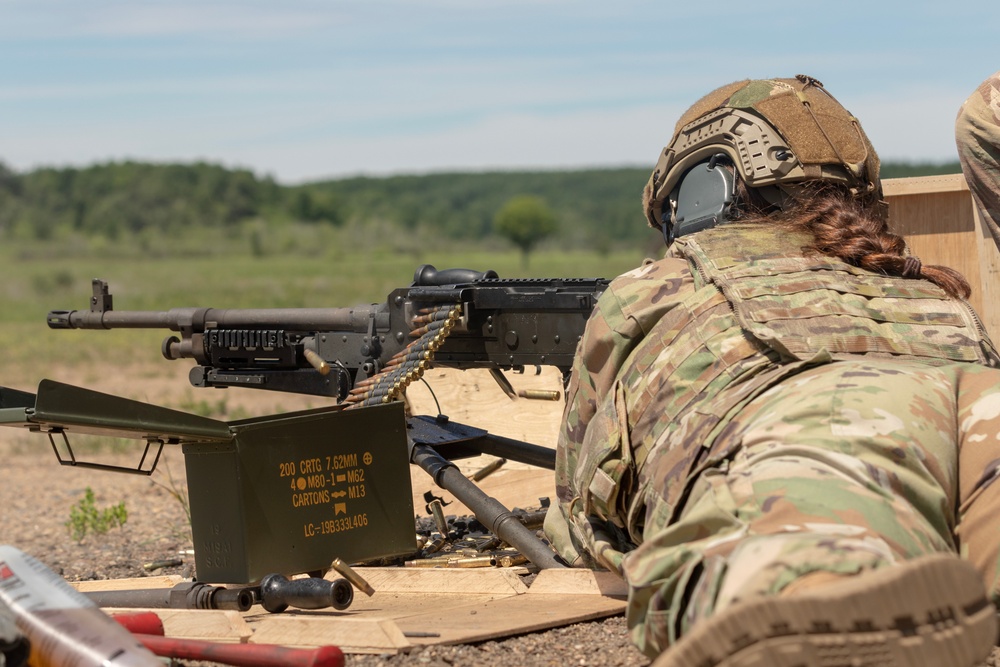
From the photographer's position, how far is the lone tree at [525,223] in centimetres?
10044

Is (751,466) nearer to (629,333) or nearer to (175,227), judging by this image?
(629,333)

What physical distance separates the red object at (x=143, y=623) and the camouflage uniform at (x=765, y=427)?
4.54 ft

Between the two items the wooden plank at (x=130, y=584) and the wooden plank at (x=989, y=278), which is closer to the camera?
the wooden plank at (x=130, y=584)

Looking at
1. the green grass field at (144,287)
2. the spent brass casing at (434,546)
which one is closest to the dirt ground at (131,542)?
the spent brass casing at (434,546)

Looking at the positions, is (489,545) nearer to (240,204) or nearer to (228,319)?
(228,319)

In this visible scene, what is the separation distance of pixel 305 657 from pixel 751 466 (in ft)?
4.18

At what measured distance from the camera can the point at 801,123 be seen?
395 cm

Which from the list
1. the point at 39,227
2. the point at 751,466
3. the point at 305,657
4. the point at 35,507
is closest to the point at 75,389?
the point at 305,657

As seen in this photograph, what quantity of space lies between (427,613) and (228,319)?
121 inches

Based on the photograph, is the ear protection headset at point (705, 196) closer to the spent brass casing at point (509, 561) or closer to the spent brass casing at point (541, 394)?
the spent brass casing at point (509, 561)

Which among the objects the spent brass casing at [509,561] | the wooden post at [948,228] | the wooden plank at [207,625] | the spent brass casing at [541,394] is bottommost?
the spent brass casing at [509,561]

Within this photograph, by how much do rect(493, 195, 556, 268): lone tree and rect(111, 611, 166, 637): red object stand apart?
3761 inches

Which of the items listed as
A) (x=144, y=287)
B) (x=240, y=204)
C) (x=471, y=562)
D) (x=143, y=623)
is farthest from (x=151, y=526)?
(x=240, y=204)

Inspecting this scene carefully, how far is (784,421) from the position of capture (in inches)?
115
